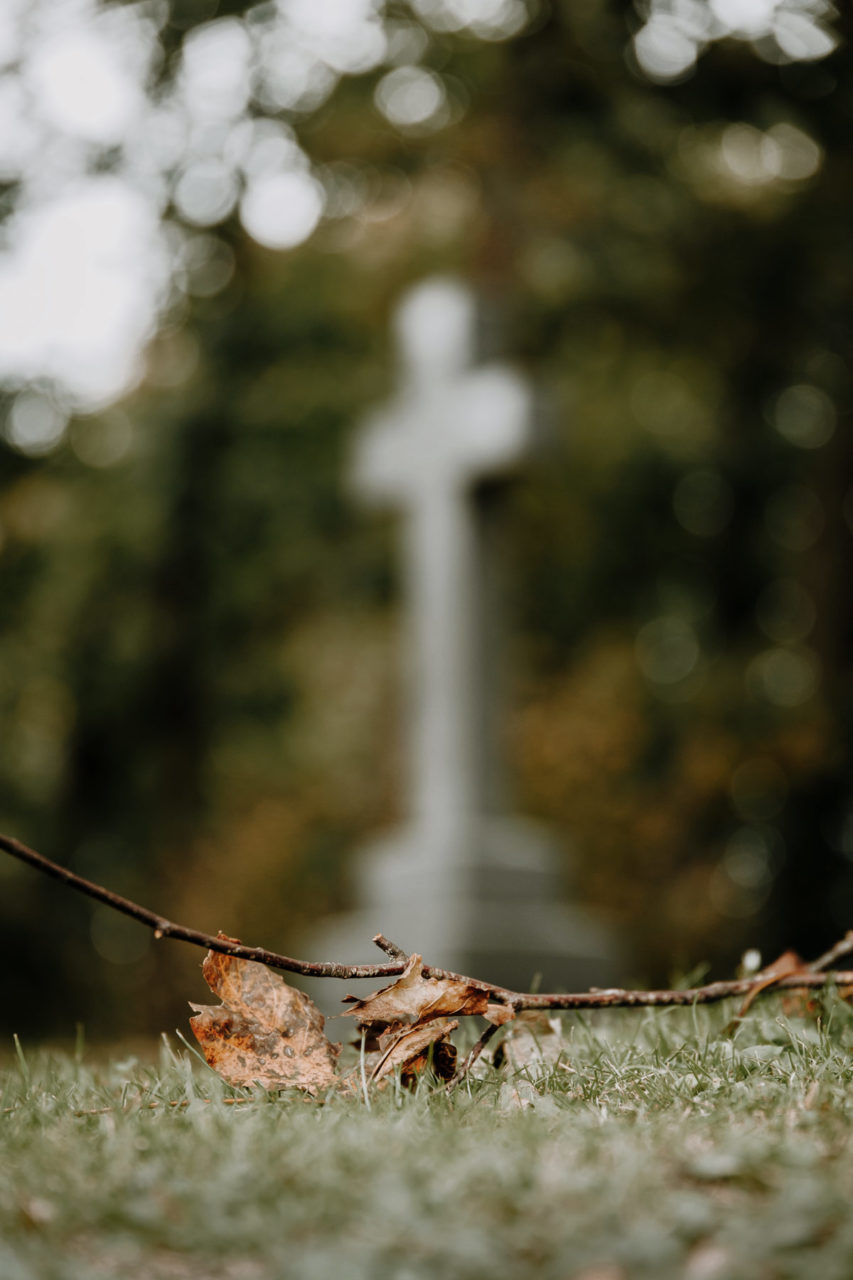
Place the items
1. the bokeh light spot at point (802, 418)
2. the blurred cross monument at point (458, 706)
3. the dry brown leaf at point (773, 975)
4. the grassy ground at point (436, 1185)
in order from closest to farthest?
the grassy ground at point (436, 1185) → the dry brown leaf at point (773, 975) → the blurred cross monument at point (458, 706) → the bokeh light spot at point (802, 418)

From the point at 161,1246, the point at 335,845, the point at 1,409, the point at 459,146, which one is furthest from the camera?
the point at 335,845

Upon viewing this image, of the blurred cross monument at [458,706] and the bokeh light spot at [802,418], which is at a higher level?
the bokeh light spot at [802,418]

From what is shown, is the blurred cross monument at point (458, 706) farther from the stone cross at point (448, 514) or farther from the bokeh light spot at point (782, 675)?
the bokeh light spot at point (782, 675)

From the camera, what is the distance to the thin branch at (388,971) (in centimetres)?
147

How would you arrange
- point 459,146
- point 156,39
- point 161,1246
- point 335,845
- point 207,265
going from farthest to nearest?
point 335,845 → point 207,265 → point 459,146 → point 156,39 → point 161,1246

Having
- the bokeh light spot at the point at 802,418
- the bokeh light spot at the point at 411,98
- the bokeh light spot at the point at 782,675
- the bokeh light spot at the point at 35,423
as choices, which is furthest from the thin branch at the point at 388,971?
the bokeh light spot at the point at 802,418

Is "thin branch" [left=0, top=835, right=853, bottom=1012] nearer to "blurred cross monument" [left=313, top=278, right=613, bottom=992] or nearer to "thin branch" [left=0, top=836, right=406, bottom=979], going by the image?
"thin branch" [left=0, top=836, right=406, bottom=979]

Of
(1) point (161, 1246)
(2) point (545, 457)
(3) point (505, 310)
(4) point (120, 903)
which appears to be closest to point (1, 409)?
(3) point (505, 310)

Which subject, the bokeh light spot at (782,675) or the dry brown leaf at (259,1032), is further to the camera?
the bokeh light spot at (782,675)

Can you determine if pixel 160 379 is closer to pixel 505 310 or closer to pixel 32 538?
pixel 32 538

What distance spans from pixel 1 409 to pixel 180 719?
11.7ft

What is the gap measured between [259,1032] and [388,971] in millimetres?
207

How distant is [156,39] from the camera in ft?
26.7

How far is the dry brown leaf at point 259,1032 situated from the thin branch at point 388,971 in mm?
58
